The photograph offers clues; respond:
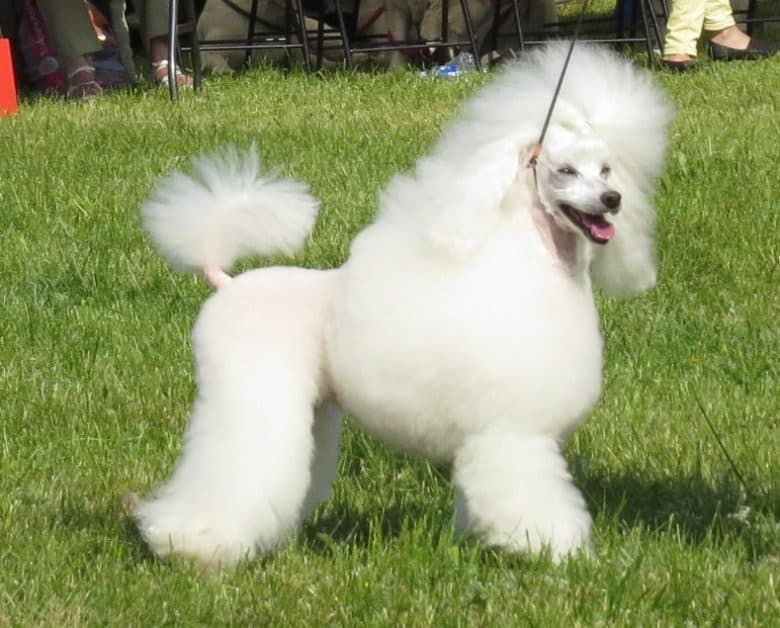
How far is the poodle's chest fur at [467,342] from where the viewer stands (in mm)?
3062

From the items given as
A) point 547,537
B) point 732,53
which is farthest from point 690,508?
point 732,53

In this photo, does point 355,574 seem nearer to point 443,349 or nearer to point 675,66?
point 443,349

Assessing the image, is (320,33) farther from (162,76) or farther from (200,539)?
(200,539)

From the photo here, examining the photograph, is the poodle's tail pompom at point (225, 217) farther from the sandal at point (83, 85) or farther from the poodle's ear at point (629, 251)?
the sandal at point (83, 85)

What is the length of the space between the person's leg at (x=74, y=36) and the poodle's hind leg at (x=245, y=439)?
7229mm

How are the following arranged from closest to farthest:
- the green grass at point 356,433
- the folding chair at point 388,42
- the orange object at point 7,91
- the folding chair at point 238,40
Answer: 1. the green grass at point 356,433
2. the orange object at point 7,91
3. the folding chair at point 238,40
4. the folding chair at point 388,42

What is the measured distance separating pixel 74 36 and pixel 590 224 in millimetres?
7741

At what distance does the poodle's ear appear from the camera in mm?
3293

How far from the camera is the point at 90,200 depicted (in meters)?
7.00

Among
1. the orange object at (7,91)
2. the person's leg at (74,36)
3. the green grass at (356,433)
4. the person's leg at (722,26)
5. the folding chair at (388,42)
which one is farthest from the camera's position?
the person's leg at (722,26)

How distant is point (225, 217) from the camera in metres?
3.60

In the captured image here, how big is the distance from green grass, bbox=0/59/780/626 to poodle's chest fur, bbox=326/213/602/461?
0.34 meters

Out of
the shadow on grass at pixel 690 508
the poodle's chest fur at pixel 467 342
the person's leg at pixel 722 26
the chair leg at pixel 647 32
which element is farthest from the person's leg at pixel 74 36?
the poodle's chest fur at pixel 467 342

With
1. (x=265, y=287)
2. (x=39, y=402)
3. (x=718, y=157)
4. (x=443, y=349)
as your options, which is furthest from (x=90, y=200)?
(x=443, y=349)
